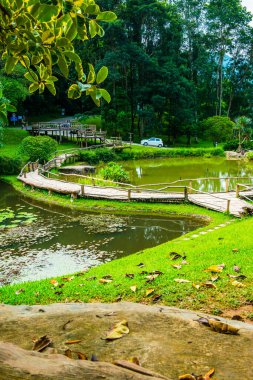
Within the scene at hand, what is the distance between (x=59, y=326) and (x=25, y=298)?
388cm

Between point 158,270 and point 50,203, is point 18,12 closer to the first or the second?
point 158,270

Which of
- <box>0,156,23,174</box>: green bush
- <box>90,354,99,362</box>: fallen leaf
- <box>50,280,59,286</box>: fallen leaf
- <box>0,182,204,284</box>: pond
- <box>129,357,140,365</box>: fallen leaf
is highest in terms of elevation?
<box>129,357,140,365</box>: fallen leaf

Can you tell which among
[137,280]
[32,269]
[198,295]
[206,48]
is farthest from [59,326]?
[206,48]

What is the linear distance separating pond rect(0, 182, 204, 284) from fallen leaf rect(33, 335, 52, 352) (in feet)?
22.3

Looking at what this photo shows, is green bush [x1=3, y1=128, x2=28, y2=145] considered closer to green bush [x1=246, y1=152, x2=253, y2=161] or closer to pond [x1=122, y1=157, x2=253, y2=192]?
pond [x1=122, y1=157, x2=253, y2=192]

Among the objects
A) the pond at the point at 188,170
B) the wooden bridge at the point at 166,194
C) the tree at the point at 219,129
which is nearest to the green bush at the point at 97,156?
the pond at the point at 188,170

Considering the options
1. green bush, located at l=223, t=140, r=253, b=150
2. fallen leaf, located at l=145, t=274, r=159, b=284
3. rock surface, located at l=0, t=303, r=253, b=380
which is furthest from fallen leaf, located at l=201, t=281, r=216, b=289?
green bush, located at l=223, t=140, r=253, b=150

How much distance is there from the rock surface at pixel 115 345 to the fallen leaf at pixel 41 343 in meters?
0.06

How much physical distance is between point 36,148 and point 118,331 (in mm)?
26798

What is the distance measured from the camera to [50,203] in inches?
714

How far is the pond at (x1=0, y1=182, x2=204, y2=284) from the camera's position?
10141 mm

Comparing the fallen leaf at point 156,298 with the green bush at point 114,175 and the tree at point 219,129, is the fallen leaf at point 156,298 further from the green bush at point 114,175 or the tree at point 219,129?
the tree at point 219,129

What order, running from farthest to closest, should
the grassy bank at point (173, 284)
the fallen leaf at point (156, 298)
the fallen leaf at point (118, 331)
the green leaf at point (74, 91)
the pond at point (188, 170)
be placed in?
the pond at point (188, 170) < the fallen leaf at point (156, 298) < the grassy bank at point (173, 284) < the fallen leaf at point (118, 331) < the green leaf at point (74, 91)

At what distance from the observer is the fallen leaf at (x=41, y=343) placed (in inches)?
99.2
